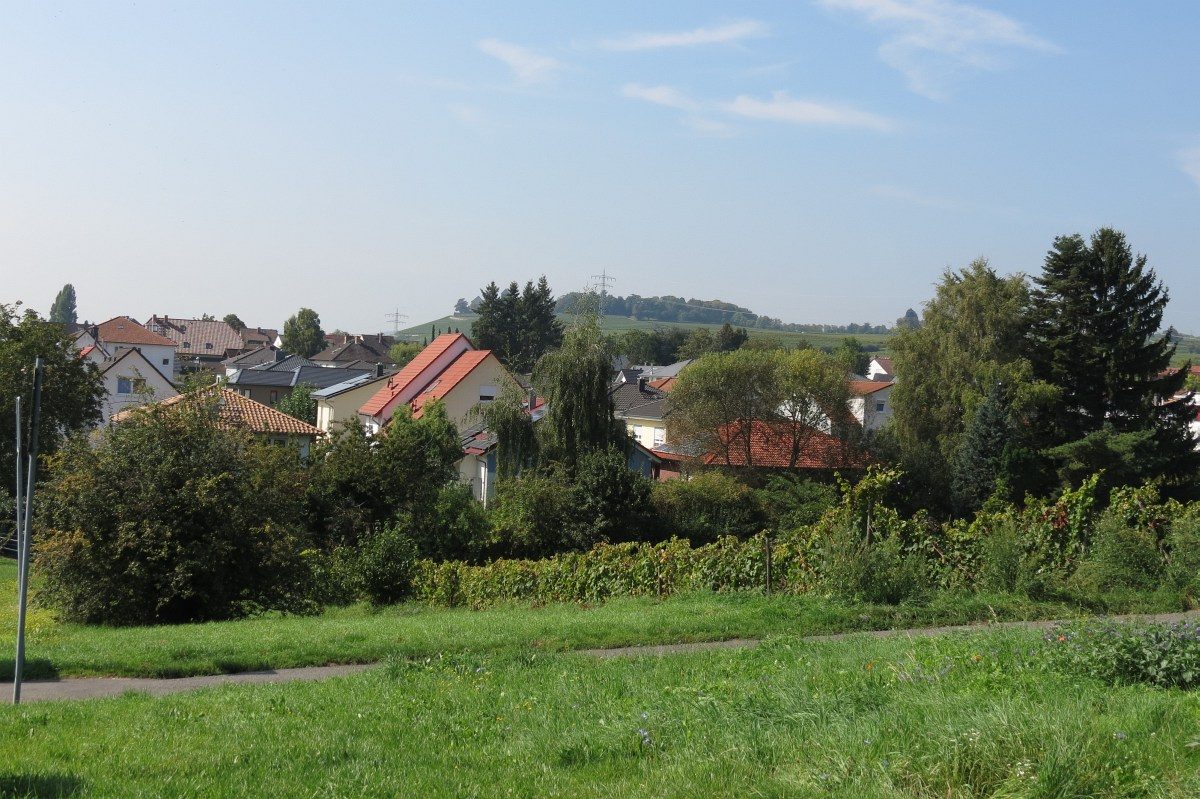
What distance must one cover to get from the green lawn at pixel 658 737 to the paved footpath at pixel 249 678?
1.51 metres

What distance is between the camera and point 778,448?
190 feet

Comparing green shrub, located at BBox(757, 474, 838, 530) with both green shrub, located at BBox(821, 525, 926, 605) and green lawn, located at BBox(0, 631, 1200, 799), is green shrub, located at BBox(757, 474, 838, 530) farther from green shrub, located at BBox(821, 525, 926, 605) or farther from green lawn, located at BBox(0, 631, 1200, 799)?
green lawn, located at BBox(0, 631, 1200, 799)

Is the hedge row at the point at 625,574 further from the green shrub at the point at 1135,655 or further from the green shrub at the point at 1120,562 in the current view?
the green shrub at the point at 1135,655

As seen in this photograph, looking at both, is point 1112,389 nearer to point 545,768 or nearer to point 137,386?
point 137,386

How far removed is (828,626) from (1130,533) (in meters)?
5.95

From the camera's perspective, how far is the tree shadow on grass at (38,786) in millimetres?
5934

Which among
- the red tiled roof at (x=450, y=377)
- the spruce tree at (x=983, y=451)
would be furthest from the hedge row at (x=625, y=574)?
the red tiled roof at (x=450, y=377)

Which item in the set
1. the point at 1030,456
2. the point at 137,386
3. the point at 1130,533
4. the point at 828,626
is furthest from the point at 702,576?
the point at 1030,456

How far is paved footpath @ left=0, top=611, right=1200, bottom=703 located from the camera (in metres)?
10.6

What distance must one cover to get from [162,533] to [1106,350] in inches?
1692

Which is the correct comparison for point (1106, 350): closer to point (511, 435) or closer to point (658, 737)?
point (511, 435)

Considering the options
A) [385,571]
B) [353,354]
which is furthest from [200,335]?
[385,571]

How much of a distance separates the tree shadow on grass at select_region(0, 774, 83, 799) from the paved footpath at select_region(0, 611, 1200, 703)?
152 inches

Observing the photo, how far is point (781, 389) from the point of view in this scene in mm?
57938
